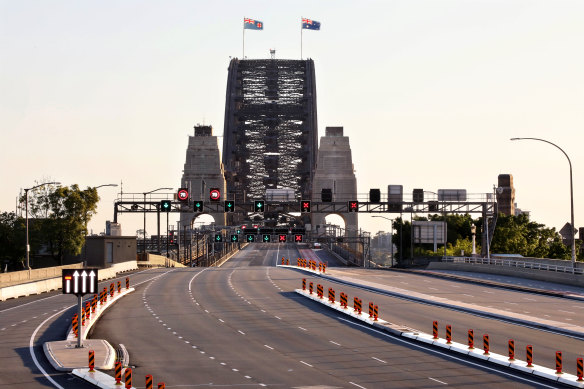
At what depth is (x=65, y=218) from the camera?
116m

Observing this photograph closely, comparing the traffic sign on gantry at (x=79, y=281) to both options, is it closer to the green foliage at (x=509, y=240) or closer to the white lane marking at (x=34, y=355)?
the white lane marking at (x=34, y=355)

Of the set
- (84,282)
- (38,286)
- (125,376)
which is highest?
(84,282)

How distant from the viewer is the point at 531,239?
567ft

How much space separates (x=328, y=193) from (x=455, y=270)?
18.9 meters

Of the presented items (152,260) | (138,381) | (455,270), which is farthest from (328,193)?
(138,381)

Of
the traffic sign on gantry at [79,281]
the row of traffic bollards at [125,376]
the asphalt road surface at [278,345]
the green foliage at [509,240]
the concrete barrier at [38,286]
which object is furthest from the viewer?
the green foliage at [509,240]

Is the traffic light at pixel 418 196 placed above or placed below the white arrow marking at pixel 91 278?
above

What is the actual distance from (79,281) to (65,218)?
8298 cm

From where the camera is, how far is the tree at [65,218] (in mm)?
114875

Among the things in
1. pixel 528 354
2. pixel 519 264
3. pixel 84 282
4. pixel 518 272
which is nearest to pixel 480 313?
pixel 528 354

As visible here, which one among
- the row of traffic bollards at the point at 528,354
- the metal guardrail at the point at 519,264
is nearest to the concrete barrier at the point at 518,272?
the metal guardrail at the point at 519,264

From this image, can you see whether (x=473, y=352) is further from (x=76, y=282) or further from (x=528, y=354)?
(x=76, y=282)

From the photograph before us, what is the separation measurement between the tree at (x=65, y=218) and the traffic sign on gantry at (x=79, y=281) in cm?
8095

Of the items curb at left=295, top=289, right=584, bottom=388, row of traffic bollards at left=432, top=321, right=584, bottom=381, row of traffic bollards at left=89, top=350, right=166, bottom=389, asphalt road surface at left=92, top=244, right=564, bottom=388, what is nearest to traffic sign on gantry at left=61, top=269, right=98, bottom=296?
asphalt road surface at left=92, top=244, right=564, bottom=388
